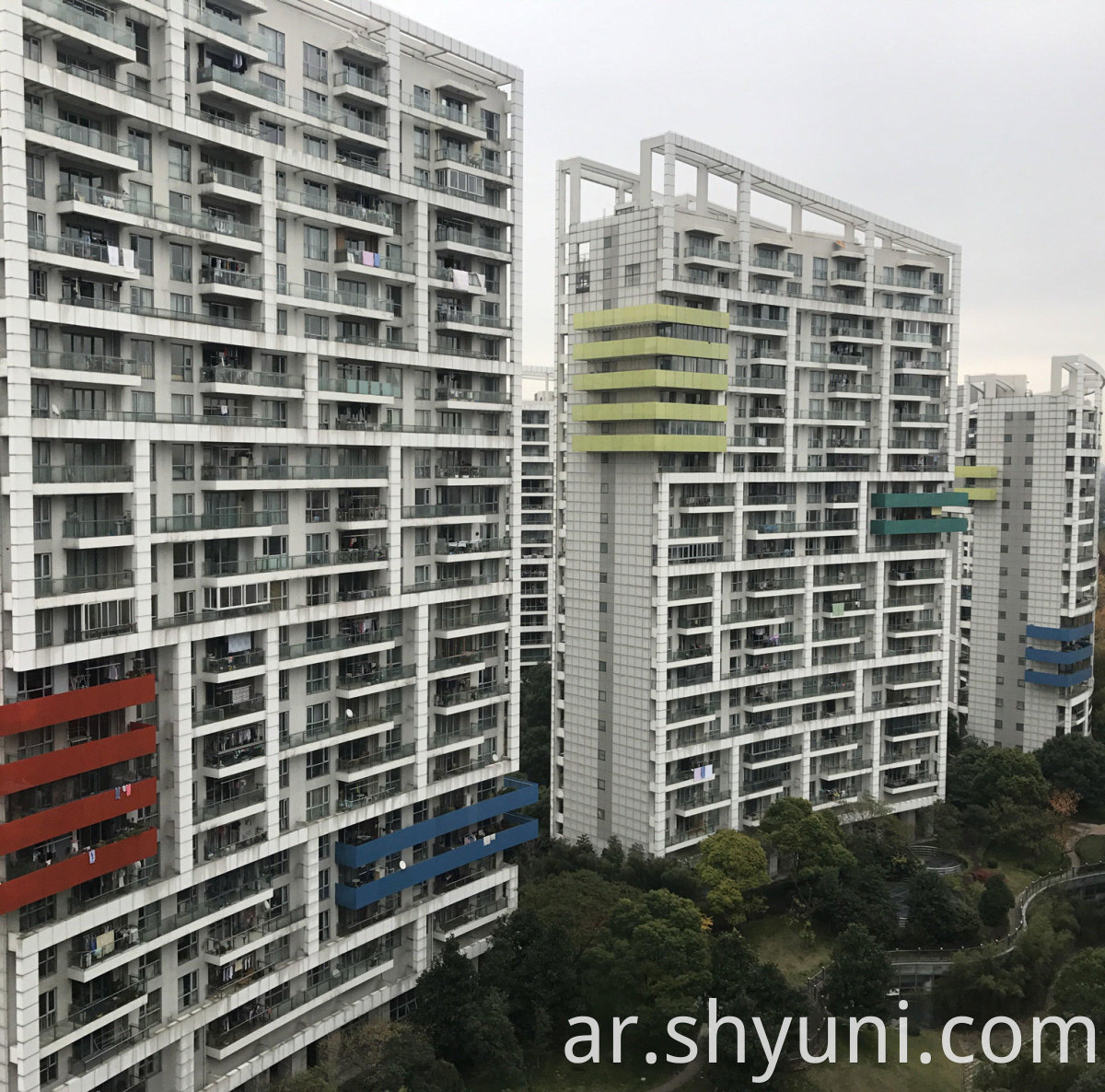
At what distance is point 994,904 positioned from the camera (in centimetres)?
5756

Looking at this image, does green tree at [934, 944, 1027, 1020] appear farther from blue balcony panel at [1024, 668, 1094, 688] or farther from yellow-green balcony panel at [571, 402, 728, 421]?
blue balcony panel at [1024, 668, 1094, 688]

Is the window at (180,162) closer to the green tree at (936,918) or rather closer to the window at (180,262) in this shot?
the window at (180,262)

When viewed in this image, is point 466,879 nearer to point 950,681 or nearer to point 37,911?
point 37,911

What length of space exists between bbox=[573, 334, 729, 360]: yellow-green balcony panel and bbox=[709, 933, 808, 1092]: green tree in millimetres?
29392

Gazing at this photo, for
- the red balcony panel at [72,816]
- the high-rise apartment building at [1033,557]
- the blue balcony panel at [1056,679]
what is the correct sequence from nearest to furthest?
the red balcony panel at [72,816], the blue balcony panel at [1056,679], the high-rise apartment building at [1033,557]

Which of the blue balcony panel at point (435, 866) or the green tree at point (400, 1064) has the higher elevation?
the blue balcony panel at point (435, 866)

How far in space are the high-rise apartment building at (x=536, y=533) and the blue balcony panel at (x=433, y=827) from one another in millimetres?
54510

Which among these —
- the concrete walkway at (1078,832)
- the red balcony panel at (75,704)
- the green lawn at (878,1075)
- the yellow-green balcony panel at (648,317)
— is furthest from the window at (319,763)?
the concrete walkway at (1078,832)

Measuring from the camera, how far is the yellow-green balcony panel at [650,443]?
186 ft

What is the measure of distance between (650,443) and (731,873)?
2242 centimetres

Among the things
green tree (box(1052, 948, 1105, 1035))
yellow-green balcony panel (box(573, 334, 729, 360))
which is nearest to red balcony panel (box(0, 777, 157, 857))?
yellow-green balcony panel (box(573, 334, 729, 360))

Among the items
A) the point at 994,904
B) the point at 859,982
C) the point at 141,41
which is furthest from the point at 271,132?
the point at 994,904

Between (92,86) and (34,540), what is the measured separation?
14.0 m

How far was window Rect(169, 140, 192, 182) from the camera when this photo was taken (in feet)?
121
